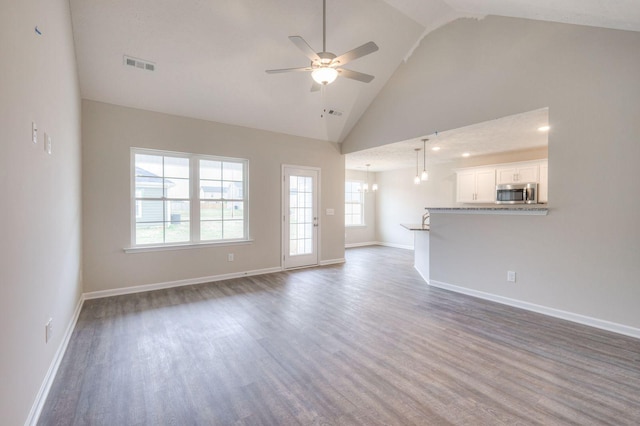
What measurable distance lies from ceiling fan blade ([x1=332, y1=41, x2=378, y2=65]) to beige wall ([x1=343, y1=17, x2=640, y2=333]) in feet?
7.08

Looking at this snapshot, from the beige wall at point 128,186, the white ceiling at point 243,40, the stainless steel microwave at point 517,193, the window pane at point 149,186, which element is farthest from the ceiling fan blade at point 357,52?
the stainless steel microwave at point 517,193

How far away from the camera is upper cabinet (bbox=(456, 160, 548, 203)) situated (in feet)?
18.5

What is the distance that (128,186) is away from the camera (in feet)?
14.0

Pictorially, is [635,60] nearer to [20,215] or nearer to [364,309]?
[364,309]

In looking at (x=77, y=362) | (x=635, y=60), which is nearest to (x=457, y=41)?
(x=635, y=60)

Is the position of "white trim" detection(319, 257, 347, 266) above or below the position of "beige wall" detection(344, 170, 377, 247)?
below

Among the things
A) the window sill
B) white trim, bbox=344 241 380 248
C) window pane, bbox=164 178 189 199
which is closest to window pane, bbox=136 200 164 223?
window pane, bbox=164 178 189 199

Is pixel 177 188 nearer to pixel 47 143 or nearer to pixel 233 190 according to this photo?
pixel 233 190

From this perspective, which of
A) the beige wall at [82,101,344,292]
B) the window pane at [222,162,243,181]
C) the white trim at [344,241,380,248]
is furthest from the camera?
the white trim at [344,241,380,248]

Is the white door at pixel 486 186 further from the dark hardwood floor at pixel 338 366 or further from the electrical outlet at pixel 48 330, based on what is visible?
the electrical outlet at pixel 48 330

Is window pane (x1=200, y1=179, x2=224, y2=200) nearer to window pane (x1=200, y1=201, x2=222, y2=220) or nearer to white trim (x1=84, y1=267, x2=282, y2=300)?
window pane (x1=200, y1=201, x2=222, y2=220)

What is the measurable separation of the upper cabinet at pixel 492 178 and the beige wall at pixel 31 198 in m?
7.15

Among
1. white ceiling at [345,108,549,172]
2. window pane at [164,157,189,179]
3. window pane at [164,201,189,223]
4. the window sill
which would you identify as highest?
white ceiling at [345,108,549,172]

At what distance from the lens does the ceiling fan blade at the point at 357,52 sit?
2.73 metres
